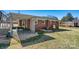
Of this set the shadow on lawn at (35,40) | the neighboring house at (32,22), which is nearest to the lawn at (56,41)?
the shadow on lawn at (35,40)

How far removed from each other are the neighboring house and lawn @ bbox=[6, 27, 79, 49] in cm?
14

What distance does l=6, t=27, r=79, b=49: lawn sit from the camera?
337 centimetres

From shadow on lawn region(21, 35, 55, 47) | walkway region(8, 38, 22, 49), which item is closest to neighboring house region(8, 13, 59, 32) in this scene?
shadow on lawn region(21, 35, 55, 47)

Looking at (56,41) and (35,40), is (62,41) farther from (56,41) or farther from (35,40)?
(35,40)

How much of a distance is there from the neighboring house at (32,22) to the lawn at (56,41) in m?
0.14

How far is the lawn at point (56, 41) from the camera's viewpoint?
3.37 m

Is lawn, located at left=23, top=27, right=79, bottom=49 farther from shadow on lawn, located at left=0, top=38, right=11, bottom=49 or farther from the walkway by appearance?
shadow on lawn, located at left=0, top=38, right=11, bottom=49

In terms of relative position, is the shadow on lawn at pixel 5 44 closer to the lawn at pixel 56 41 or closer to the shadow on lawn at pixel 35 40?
the lawn at pixel 56 41

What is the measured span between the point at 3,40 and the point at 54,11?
92 cm

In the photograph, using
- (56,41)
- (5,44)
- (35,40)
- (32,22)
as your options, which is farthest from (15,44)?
(56,41)

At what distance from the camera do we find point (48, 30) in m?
3.43

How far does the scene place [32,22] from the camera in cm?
341
